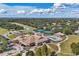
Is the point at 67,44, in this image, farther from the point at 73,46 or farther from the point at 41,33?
the point at 41,33

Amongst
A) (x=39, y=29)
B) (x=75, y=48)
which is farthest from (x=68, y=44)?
(x=39, y=29)

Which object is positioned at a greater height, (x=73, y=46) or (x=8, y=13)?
(x=8, y=13)

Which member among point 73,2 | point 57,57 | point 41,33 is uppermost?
point 73,2

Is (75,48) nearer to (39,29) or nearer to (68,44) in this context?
(68,44)

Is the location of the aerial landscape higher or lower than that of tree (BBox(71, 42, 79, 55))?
higher

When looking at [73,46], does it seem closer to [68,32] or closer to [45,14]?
[68,32]

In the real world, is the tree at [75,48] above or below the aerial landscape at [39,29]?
below

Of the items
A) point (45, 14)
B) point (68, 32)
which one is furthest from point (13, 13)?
point (68, 32)
